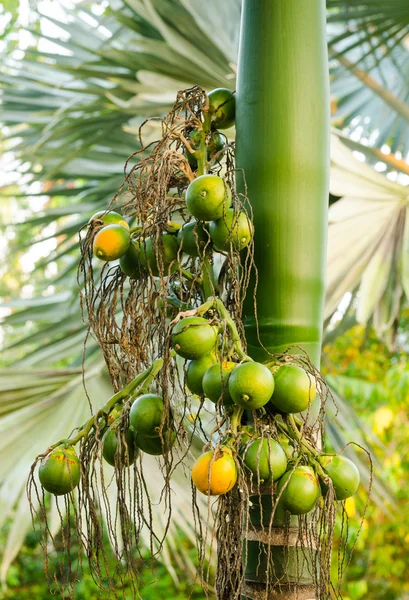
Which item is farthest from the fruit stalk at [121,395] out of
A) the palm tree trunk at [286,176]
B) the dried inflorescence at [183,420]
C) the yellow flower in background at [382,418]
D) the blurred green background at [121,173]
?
the yellow flower in background at [382,418]

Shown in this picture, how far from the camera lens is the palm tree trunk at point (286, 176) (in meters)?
0.90

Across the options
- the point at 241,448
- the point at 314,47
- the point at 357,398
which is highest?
the point at 314,47

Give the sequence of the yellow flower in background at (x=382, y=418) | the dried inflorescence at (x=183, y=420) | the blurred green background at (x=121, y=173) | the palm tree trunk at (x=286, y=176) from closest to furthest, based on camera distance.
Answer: the dried inflorescence at (x=183, y=420)
the palm tree trunk at (x=286, y=176)
the blurred green background at (x=121, y=173)
the yellow flower in background at (x=382, y=418)

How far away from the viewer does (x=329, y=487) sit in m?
0.79

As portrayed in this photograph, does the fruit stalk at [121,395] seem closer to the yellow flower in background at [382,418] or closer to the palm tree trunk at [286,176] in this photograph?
the palm tree trunk at [286,176]

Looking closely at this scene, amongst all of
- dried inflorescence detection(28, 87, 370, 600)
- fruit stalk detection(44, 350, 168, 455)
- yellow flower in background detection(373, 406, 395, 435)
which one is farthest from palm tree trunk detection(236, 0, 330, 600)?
yellow flower in background detection(373, 406, 395, 435)

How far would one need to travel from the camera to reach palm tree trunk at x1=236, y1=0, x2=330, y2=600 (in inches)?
35.4

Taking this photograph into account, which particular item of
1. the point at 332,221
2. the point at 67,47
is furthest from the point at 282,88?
the point at 67,47

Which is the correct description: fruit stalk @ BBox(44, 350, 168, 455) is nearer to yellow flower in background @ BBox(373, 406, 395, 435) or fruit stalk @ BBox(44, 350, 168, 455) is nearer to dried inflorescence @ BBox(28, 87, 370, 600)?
dried inflorescence @ BBox(28, 87, 370, 600)

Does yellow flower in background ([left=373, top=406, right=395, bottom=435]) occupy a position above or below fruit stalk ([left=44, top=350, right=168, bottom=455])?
below

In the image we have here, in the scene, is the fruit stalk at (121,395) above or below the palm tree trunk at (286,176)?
below

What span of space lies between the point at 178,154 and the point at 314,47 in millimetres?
231

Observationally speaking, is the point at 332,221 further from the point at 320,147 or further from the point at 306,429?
the point at 306,429

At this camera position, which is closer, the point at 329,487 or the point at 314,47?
the point at 329,487
